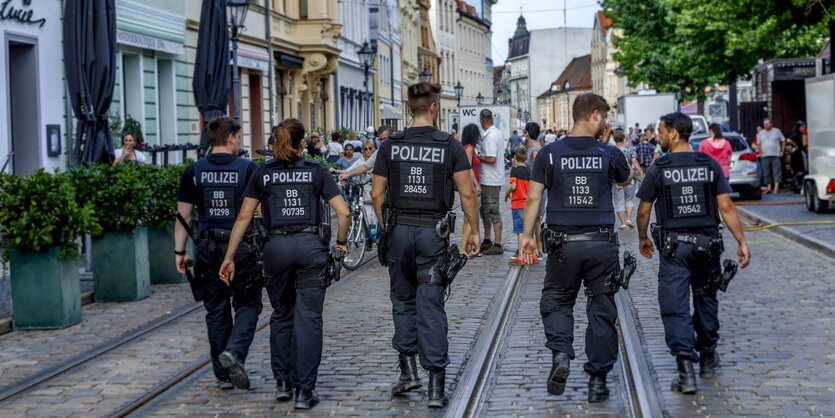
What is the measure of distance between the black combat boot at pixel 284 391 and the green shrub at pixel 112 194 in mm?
5427

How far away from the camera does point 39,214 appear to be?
446 inches

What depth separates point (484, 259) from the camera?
17.4 m

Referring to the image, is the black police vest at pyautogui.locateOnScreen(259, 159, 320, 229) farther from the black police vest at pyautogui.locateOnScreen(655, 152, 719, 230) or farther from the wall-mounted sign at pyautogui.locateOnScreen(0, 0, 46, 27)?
the wall-mounted sign at pyautogui.locateOnScreen(0, 0, 46, 27)

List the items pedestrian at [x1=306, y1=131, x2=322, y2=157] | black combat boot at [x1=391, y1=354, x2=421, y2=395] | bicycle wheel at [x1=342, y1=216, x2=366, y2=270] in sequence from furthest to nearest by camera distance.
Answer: pedestrian at [x1=306, y1=131, x2=322, y2=157] → bicycle wheel at [x1=342, y1=216, x2=366, y2=270] → black combat boot at [x1=391, y1=354, x2=421, y2=395]

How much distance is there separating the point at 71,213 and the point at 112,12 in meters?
5.85

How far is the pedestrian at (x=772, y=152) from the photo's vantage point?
101 ft

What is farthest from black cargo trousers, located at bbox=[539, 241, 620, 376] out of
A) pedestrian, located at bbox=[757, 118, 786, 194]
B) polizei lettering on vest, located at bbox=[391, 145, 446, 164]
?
pedestrian, located at bbox=[757, 118, 786, 194]

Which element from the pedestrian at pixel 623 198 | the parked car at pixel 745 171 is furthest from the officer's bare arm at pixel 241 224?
the parked car at pixel 745 171

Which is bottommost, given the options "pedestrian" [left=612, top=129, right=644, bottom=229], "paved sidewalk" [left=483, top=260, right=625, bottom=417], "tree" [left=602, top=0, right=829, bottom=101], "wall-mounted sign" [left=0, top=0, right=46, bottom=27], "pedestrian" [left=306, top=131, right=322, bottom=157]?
"paved sidewalk" [left=483, top=260, right=625, bottom=417]

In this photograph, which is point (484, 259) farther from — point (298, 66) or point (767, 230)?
point (298, 66)

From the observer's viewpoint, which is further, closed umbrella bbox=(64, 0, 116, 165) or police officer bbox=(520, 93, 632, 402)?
closed umbrella bbox=(64, 0, 116, 165)

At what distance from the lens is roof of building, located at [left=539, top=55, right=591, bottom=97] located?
171125mm

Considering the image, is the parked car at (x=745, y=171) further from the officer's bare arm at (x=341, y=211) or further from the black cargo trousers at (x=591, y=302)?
the officer's bare arm at (x=341, y=211)

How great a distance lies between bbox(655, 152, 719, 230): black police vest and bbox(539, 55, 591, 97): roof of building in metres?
161
